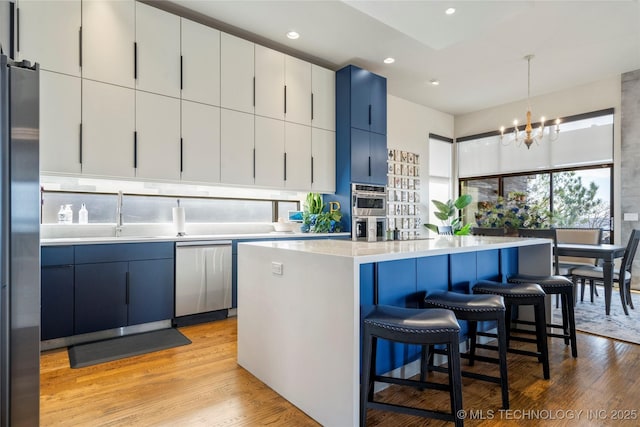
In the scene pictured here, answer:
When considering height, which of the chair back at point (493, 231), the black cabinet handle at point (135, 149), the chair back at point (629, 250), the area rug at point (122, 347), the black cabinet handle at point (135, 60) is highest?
the black cabinet handle at point (135, 60)

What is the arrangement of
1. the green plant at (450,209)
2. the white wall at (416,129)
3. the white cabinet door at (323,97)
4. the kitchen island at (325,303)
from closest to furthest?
the kitchen island at (325,303) → the white cabinet door at (323,97) → the white wall at (416,129) → the green plant at (450,209)

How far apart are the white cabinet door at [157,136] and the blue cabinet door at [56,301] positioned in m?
1.05

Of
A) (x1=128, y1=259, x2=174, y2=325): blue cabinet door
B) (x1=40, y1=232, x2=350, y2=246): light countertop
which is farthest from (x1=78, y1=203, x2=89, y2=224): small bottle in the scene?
(x1=128, y1=259, x2=174, y2=325): blue cabinet door

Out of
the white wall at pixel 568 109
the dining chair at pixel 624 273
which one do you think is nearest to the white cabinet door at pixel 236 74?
the dining chair at pixel 624 273

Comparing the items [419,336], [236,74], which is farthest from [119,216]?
[419,336]

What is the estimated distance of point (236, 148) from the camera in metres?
3.85

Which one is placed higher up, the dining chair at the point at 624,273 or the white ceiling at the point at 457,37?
the white ceiling at the point at 457,37

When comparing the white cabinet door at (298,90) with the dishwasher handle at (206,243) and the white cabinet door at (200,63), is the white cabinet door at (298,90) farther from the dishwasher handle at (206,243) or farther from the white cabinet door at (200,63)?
the dishwasher handle at (206,243)

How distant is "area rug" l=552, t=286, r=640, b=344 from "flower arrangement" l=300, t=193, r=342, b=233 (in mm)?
2667

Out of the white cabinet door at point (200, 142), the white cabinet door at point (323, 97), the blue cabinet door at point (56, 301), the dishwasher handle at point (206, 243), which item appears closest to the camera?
the blue cabinet door at point (56, 301)

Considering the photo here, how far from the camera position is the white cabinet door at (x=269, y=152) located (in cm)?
404

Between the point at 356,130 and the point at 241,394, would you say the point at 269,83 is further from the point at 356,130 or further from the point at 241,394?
the point at 241,394

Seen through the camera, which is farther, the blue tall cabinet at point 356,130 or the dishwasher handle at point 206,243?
the blue tall cabinet at point 356,130

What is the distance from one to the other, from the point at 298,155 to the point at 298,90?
844 millimetres
